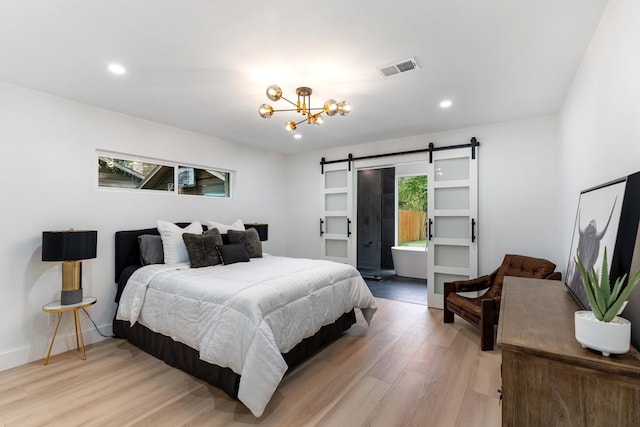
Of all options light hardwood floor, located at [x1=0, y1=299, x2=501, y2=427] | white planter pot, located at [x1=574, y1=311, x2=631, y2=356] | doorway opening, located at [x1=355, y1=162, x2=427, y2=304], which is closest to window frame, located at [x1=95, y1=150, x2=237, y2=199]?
light hardwood floor, located at [x1=0, y1=299, x2=501, y2=427]

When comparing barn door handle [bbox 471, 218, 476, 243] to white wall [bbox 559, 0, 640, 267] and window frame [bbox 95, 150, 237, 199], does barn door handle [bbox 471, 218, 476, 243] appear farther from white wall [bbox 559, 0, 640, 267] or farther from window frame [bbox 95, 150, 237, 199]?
window frame [bbox 95, 150, 237, 199]

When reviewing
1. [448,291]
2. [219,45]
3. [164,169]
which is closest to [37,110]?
[164,169]

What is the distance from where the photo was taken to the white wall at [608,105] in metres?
1.35

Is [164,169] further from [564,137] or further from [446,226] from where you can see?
[564,137]

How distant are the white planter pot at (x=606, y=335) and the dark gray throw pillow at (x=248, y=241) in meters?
3.33

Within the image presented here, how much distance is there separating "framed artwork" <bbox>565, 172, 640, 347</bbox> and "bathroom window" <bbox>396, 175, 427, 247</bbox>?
509 cm

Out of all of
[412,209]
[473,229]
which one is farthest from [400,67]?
[412,209]

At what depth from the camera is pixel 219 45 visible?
2.06 meters

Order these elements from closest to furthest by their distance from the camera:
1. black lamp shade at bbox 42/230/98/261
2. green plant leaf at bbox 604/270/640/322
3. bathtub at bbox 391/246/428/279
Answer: green plant leaf at bbox 604/270/640/322, black lamp shade at bbox 42/230/98/261, bathtub at bbox 391/246/428/279

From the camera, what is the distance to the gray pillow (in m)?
3.24

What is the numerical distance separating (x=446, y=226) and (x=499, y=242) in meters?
0.67

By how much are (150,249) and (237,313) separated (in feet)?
5.82

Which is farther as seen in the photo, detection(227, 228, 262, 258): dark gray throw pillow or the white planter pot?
detection(227, 228, 262, 258): dark gray throw pillow

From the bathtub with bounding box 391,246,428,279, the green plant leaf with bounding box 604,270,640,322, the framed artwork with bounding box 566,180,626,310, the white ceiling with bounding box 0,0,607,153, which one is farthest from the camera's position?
the bathtub with bounding box 391,246,428,279
